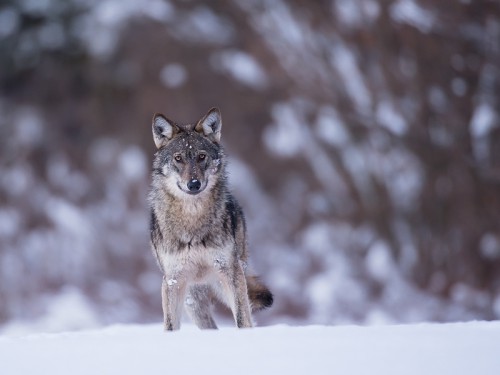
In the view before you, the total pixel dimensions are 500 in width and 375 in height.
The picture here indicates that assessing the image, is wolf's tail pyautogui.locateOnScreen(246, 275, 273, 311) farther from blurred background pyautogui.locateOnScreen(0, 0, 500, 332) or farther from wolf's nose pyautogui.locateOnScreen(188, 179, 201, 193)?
blurred background pyautogui.locateOnScreen(0, 0, 500, 332)

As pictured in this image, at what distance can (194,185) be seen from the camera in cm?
634

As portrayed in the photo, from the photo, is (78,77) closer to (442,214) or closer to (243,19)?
(243,19)

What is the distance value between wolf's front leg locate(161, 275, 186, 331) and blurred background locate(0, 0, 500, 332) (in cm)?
927

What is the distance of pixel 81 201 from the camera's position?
2052 cm

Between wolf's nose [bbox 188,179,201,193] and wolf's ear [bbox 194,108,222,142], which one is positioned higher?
wolf's ear [bbox 194,108,222,142]

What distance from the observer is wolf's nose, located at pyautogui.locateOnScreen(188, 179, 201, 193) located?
6.34 m

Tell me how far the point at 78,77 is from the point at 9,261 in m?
5.16

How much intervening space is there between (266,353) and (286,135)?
15639 millimetres

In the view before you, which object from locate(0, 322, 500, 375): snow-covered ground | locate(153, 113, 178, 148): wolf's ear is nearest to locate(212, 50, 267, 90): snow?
locate(153, 113, 178, 148): wolf's ear

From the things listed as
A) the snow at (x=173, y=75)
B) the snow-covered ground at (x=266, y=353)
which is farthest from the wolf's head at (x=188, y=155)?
the snow at (x=173, y=75)

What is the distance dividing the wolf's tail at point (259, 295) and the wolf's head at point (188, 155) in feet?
3.00

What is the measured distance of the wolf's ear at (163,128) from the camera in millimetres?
6676

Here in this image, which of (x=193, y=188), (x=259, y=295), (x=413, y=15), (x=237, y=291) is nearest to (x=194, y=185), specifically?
(x=193, y=188)

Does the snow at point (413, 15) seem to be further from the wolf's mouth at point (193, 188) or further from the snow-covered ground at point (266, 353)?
the snow-covered ground at point (266, 353)
